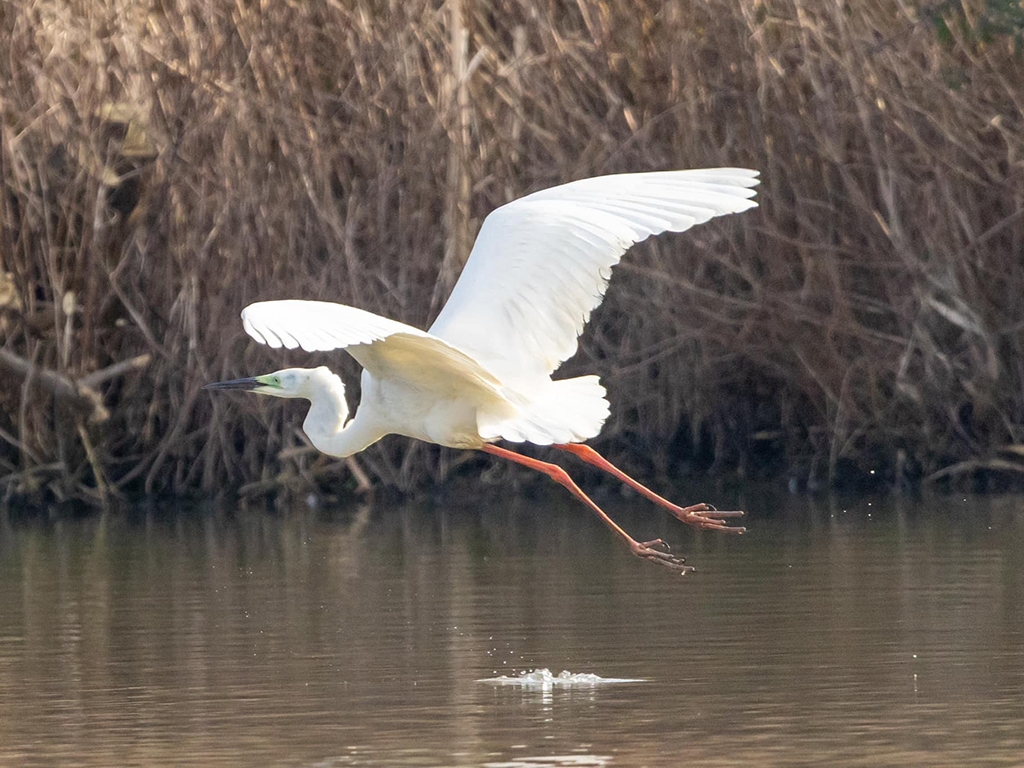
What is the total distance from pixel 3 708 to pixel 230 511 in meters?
7.55

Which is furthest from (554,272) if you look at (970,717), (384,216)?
(384,216)

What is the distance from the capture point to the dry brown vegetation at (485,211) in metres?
14.4

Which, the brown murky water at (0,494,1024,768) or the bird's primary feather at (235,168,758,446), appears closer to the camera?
the brown murky water at (0,494,1024,768)

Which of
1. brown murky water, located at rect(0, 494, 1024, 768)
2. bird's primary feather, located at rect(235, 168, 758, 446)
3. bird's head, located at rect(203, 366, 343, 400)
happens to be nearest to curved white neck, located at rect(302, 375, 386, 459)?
bird's head, located at rect(203, 366, 343, 400)

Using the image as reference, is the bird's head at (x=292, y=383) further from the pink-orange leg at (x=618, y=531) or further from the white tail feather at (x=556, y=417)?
the white tail feather at (x=556, y=417)

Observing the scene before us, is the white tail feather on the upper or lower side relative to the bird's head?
lower

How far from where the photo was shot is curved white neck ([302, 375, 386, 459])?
8.77 metres

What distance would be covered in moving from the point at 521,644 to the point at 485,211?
23.1 feet

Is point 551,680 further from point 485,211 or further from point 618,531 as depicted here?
point 485,211

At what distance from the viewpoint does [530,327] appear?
321 inches

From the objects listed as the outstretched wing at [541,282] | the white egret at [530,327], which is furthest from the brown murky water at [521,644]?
the outstretched wing at [541,282]

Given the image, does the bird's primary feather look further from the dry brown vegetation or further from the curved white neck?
the dry brown vegetation

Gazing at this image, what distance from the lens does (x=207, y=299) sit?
14.9m

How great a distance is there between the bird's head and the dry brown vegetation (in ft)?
16.9
